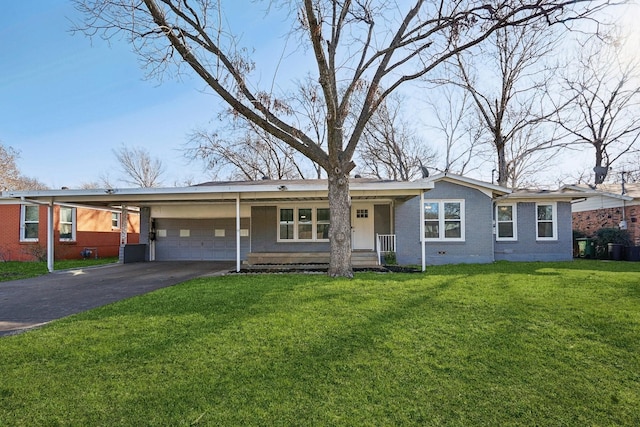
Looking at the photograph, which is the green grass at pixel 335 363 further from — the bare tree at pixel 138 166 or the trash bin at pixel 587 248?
the bare tree at pixel 138 166

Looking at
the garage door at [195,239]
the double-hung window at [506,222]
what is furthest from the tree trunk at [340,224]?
the double-hung window at [506,222]

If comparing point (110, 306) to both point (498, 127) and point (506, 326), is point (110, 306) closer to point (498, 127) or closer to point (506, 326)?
point (506, 326)

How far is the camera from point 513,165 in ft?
85.9

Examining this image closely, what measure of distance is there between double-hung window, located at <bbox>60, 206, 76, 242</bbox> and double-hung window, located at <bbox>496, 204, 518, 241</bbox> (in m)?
19.2

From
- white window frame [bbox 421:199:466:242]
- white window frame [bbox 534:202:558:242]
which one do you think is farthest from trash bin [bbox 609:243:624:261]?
white window frame [bbox 421:199:466:242]

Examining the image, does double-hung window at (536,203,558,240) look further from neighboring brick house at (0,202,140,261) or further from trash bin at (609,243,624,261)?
neighboring brick house at (0,202,140,261)

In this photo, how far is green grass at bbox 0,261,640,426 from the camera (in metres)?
2.79

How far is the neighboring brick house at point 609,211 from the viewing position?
48.6 ft

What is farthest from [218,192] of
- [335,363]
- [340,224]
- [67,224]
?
[67,224]

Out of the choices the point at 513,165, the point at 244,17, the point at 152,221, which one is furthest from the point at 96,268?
the point at 513,165

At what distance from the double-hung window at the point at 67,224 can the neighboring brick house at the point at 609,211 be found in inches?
888

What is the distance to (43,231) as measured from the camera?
1543cm

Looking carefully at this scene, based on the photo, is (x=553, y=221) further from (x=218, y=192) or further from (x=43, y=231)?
(x=43, y=231)

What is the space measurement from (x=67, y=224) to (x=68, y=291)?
35.0ft
